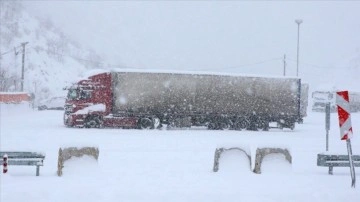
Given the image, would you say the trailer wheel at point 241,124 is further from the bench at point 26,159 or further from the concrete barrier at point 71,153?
the bench at point 26,159

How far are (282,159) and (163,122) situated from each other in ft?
61.4

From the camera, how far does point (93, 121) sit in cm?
2983

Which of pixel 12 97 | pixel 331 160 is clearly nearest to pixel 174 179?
pixel 331 160

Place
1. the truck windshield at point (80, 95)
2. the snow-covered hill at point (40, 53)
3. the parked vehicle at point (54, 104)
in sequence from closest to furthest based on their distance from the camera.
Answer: the truck windshield at point (80, 95)
the parked vehicle at point (54, 104)
the snow-covered hill at point (40, 53)

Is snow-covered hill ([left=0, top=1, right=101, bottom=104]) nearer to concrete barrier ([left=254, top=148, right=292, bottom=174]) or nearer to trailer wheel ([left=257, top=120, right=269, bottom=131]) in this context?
trailer wheel ([left=257, top=120, right=269, bottom=131])

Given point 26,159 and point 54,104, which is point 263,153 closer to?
point 26,159

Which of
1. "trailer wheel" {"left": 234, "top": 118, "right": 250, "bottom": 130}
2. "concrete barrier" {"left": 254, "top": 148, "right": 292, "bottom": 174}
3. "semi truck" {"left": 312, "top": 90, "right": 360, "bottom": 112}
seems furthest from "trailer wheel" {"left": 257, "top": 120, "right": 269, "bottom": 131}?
"semi truck" {"left": 312, "top": 90, "right": 360, "bottom": 112}

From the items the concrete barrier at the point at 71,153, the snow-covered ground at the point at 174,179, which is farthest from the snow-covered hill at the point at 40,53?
the concrete barrier at the point at 71,153

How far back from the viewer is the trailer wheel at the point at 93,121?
2978 cm

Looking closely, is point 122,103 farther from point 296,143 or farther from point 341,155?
point 341,155

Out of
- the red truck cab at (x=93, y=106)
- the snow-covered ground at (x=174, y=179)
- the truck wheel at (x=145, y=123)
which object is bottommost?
the snow-covered ground at (x=174, y=179)

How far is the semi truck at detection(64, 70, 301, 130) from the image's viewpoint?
30078 millimetres

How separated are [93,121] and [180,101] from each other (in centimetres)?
565

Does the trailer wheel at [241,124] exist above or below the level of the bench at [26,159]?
above
